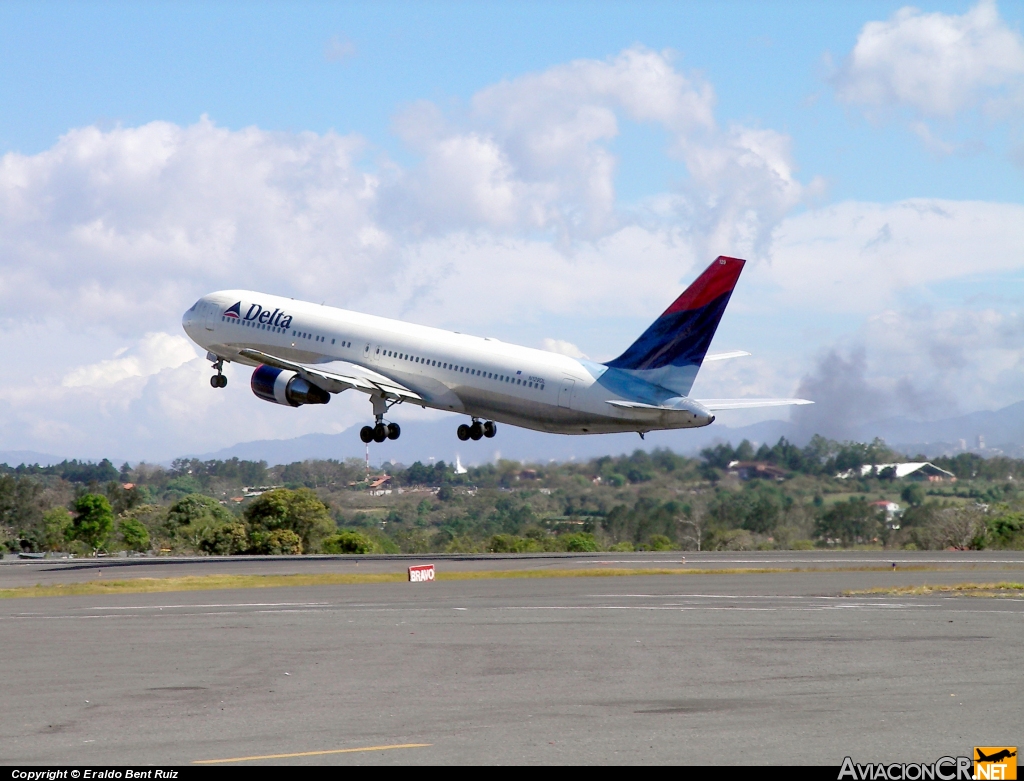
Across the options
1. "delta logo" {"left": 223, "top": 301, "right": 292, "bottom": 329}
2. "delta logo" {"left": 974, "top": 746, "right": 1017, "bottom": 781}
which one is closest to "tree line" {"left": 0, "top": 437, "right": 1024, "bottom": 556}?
"delta logo" {"left": 223, "top": 301, "right": 292, "bottom": 329}

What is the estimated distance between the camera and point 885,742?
13539mm

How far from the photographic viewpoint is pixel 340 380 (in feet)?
194

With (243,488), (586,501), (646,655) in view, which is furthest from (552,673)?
(243,488)

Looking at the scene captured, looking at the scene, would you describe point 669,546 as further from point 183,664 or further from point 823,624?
point 183,664

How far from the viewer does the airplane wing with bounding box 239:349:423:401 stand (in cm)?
5912

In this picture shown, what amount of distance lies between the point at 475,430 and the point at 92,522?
135 ft

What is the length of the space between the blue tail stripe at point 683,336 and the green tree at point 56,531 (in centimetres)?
5656

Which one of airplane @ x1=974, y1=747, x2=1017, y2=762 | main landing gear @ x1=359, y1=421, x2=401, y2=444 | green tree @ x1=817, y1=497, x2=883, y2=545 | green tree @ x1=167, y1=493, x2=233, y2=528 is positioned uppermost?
main landing gear @ x1=359, y1=421, x2=401, y2=444

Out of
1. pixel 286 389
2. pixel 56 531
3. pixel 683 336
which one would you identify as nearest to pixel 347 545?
pixel 286 389

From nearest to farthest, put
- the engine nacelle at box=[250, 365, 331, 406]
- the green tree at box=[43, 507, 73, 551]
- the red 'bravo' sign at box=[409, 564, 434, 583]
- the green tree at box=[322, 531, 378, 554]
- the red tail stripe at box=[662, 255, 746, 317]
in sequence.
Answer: the red 'bravo' sign at box=[409, 564, 434, 583] < the red tail stripe at box=[662, 255, 746, 317] < the engine nacelle at box=[250, 365, 331, 406] < the green tree at box=[322, 531, 378, 554] < the green tree at box=[43, 507, 73, 551]

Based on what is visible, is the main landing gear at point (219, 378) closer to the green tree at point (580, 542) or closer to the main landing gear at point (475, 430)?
the main landing gear at point (475, 430)

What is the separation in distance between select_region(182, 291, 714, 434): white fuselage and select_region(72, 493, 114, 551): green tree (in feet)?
103

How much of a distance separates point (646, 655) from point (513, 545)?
5097 centimetres

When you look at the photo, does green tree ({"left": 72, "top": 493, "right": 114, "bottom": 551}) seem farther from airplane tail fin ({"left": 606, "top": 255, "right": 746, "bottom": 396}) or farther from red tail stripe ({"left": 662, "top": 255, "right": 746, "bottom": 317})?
red tail stripe ({"left": 662, "top": 255, "right": 746, "bottom": 317})
